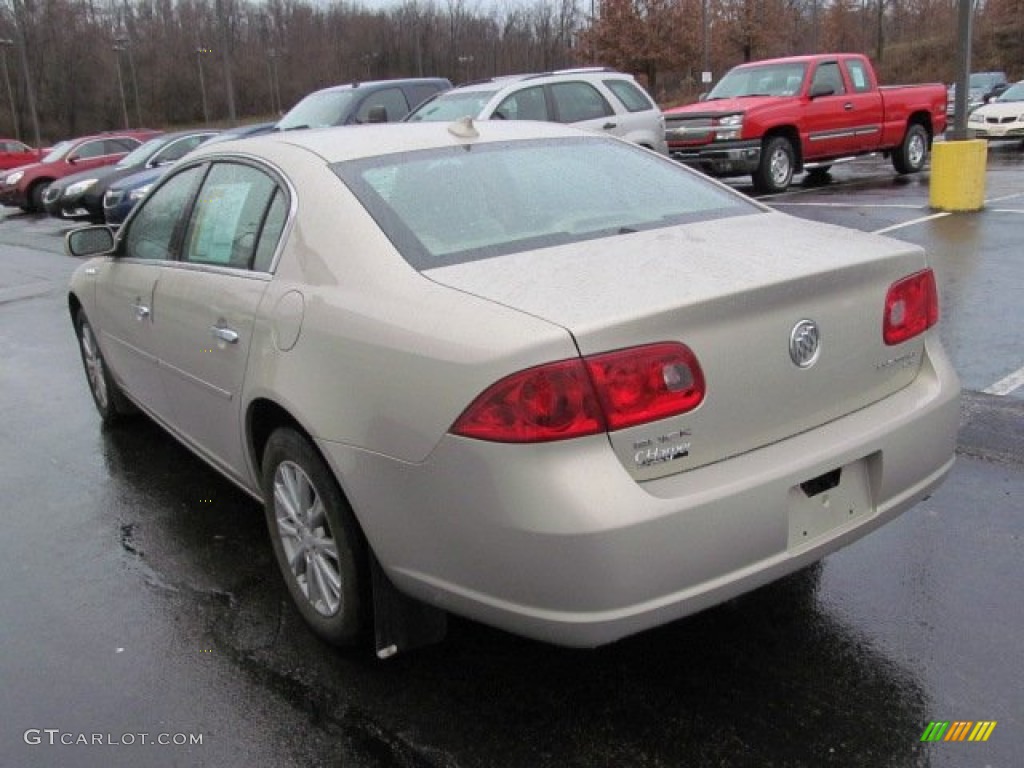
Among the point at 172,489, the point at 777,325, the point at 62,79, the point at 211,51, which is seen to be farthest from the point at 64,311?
the point at 211,51

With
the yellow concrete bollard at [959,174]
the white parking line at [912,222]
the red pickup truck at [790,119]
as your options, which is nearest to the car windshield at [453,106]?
the red pickup truck at [790,119]

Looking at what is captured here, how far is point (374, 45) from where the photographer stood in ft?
249

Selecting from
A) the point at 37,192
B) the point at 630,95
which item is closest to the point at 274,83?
the point at 37,192

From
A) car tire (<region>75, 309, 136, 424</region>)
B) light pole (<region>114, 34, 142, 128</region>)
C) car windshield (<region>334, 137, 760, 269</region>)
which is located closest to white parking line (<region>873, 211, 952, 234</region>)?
car windshield (<region>334, 137, 760, 269</region>)

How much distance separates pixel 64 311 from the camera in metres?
9.52

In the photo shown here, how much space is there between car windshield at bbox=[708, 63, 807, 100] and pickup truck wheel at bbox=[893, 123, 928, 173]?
2.57 meters

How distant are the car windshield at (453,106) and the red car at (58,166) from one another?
1494 centimetres

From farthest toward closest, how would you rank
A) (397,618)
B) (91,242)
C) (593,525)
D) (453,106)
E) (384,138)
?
(453,106) → (91,242) → (384,138) → (397,618) → (593,525)

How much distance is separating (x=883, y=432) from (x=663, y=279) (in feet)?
2.56

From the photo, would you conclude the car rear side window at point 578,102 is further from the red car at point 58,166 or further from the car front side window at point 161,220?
the red car at point 58,166

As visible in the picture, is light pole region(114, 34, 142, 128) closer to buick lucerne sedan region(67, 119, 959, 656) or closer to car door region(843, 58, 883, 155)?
car door region(843, 58, 883, 155)

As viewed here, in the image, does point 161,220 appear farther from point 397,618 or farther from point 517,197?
point 397,618

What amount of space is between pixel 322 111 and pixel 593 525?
11.6m

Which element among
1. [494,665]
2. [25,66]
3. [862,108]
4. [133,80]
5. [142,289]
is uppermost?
[25,66]
